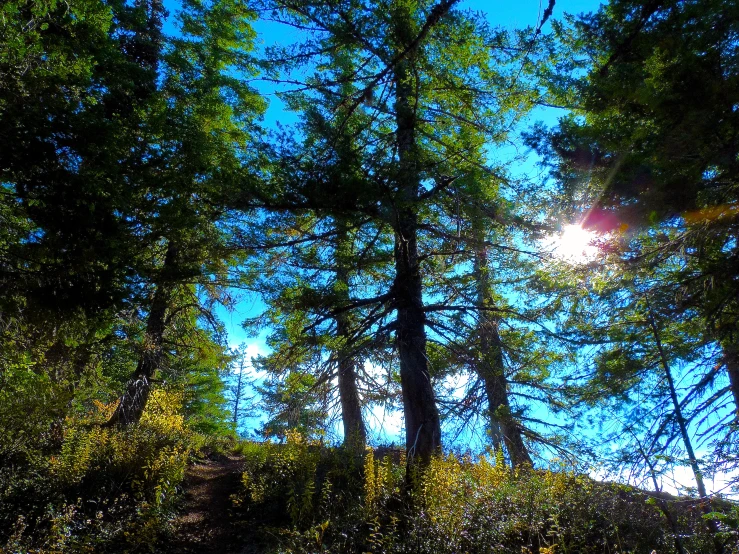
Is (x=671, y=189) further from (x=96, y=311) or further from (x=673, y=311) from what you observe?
(x=96, y=311)

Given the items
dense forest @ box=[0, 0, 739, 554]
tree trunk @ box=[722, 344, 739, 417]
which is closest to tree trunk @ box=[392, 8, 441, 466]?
dense forest @ box=[0, 0, 739, 554]

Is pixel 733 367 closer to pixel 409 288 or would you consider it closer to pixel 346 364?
pixel 409 288

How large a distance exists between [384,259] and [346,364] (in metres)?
2.12

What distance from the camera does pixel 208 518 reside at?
7457 mm

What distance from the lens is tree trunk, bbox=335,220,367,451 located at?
8249 millimetres

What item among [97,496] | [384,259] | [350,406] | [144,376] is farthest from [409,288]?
[144,376]

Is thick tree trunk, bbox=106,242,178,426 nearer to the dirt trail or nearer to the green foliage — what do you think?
the dirt trail

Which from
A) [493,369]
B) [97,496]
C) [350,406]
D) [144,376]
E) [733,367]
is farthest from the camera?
[350,406]

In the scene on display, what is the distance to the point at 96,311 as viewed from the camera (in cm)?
651

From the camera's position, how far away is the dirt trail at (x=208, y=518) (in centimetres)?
644

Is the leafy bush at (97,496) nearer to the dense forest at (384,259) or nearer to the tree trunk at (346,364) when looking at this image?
the dense forest at (384,259)

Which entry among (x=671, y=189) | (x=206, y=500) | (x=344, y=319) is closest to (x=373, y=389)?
(x=344, y=319)

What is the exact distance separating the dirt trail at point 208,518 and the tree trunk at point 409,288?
2891 mm

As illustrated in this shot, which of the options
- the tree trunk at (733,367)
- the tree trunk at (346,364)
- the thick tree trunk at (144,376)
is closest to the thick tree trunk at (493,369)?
the tree trunk at (346,364)
